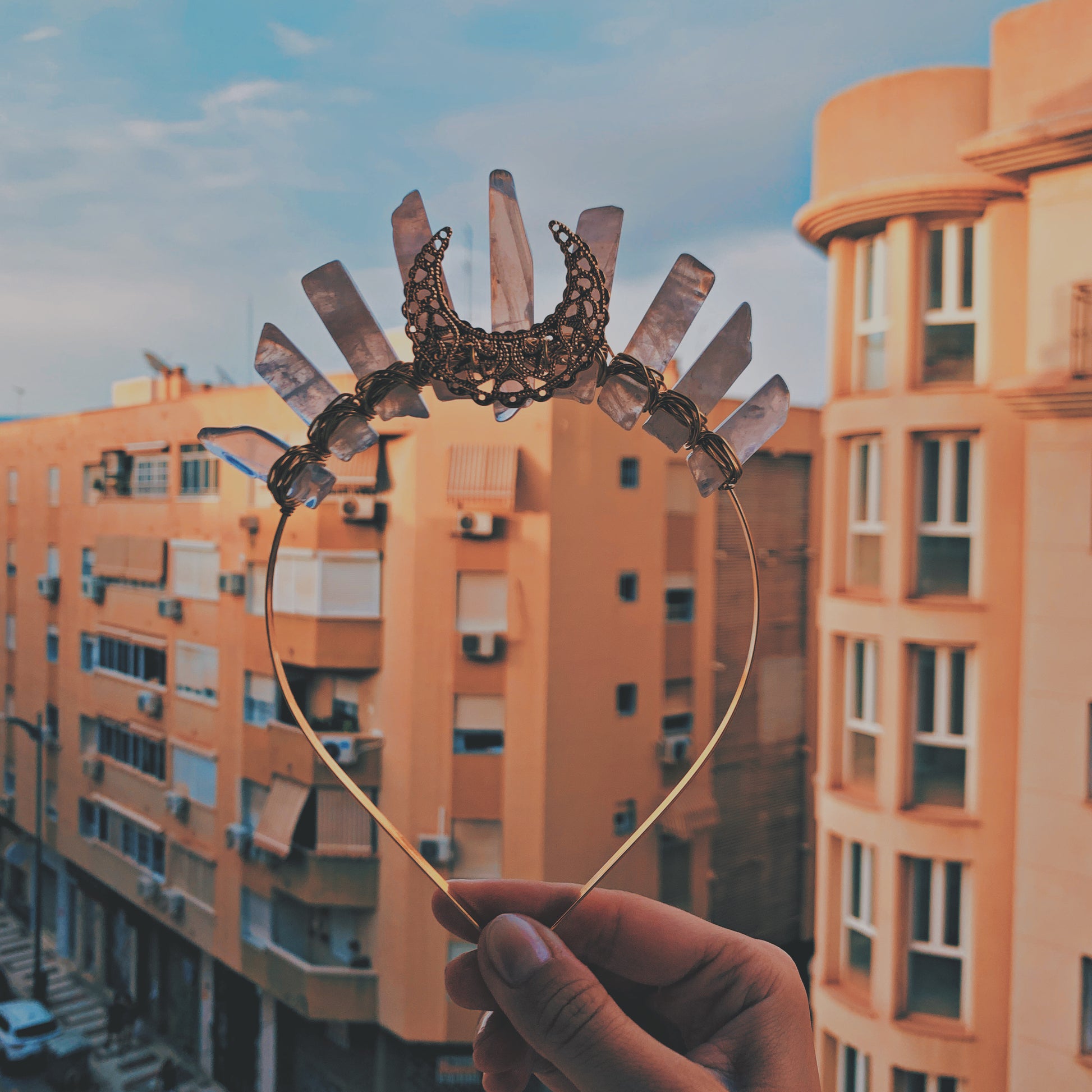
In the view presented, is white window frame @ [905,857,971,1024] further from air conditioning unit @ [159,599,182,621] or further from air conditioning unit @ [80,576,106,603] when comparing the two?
air conditioning unit @ [80,576,106,603]

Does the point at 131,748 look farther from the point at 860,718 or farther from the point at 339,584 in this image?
the point at 860,718

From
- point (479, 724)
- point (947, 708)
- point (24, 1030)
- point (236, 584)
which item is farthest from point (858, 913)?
point (24, 1030)

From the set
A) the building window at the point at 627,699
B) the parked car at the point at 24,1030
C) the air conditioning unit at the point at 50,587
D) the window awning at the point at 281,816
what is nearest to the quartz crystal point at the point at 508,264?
the building window at the point at 627,699

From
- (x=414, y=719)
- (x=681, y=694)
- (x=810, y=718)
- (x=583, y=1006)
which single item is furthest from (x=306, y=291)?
(x=810, y=718)

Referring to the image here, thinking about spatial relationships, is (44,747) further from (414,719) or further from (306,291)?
(306,291)

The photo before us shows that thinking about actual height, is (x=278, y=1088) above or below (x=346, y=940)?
below

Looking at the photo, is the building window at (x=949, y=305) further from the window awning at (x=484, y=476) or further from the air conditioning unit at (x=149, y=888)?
the air conditioning unit at (x=149, y=888)
